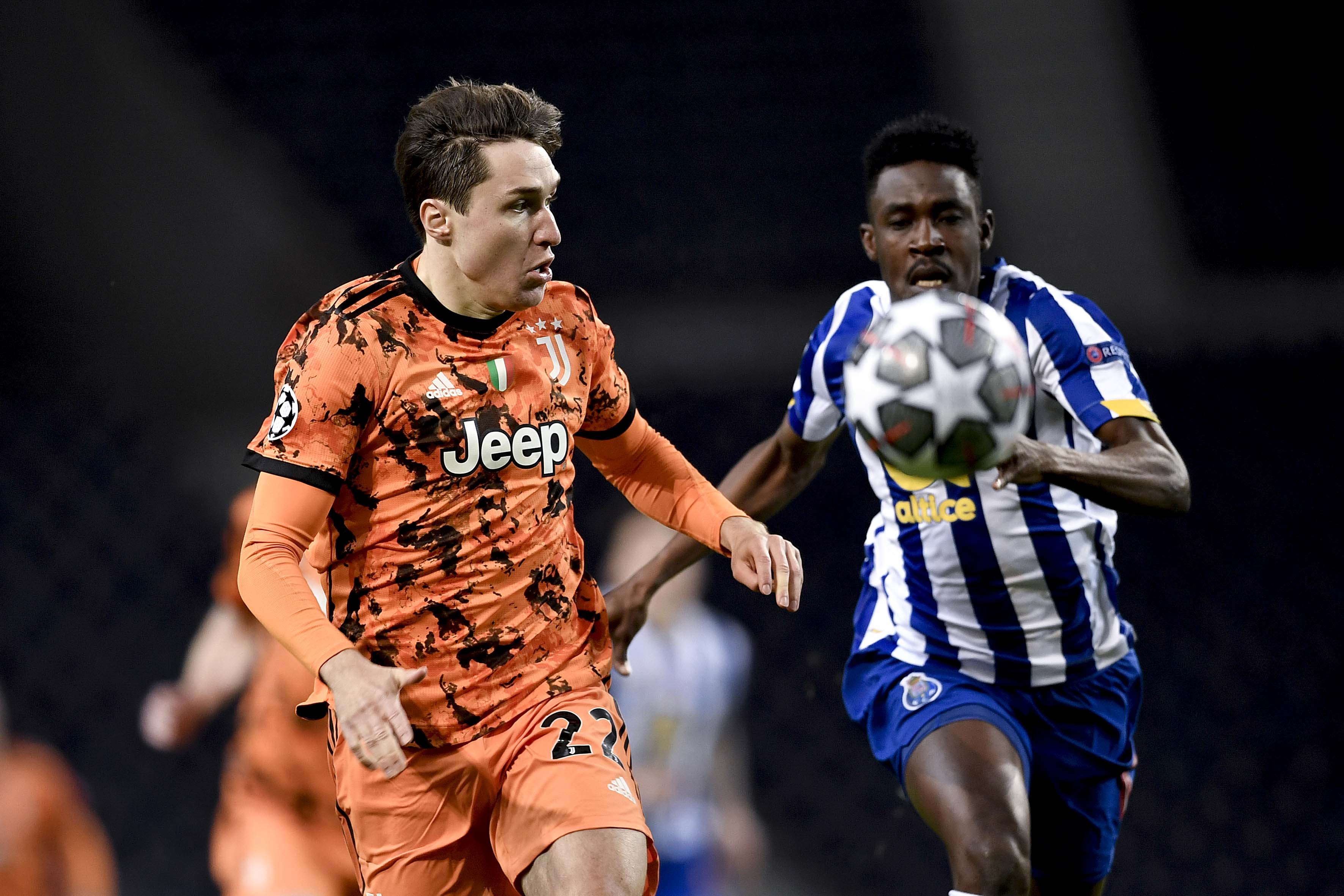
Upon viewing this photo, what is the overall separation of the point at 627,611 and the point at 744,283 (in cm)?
256

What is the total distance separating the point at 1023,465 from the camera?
2.02 metres

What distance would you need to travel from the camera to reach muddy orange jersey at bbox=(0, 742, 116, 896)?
402 centimetres

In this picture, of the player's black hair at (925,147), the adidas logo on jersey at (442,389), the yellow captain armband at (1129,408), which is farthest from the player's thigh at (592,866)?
the player's black hair at (925,147)

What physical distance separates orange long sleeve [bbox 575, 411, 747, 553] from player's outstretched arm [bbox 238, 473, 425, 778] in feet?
2.13

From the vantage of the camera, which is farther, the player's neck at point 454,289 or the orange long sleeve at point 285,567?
the player's neck at point 454,289

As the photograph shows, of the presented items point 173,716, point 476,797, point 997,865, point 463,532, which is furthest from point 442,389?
point 173,716

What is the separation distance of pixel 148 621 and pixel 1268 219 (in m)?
4.71

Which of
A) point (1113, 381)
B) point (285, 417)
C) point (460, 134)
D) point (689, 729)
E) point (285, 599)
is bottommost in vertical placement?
point (689, 729)

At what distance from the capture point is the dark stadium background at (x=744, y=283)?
15.9ft

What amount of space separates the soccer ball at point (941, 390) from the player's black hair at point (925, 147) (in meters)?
0.75

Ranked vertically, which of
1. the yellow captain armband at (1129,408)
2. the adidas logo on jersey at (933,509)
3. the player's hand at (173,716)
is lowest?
the player's hand at (173,716)

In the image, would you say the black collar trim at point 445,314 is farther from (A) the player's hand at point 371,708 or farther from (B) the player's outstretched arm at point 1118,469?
(B) the player's outstretched arm at point 1118,469

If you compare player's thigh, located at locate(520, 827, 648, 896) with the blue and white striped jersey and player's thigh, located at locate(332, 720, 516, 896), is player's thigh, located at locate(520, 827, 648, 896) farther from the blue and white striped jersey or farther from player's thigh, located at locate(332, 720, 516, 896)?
the blue and white striped jersey

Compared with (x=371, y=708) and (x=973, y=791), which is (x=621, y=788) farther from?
(x=973, y=791)
